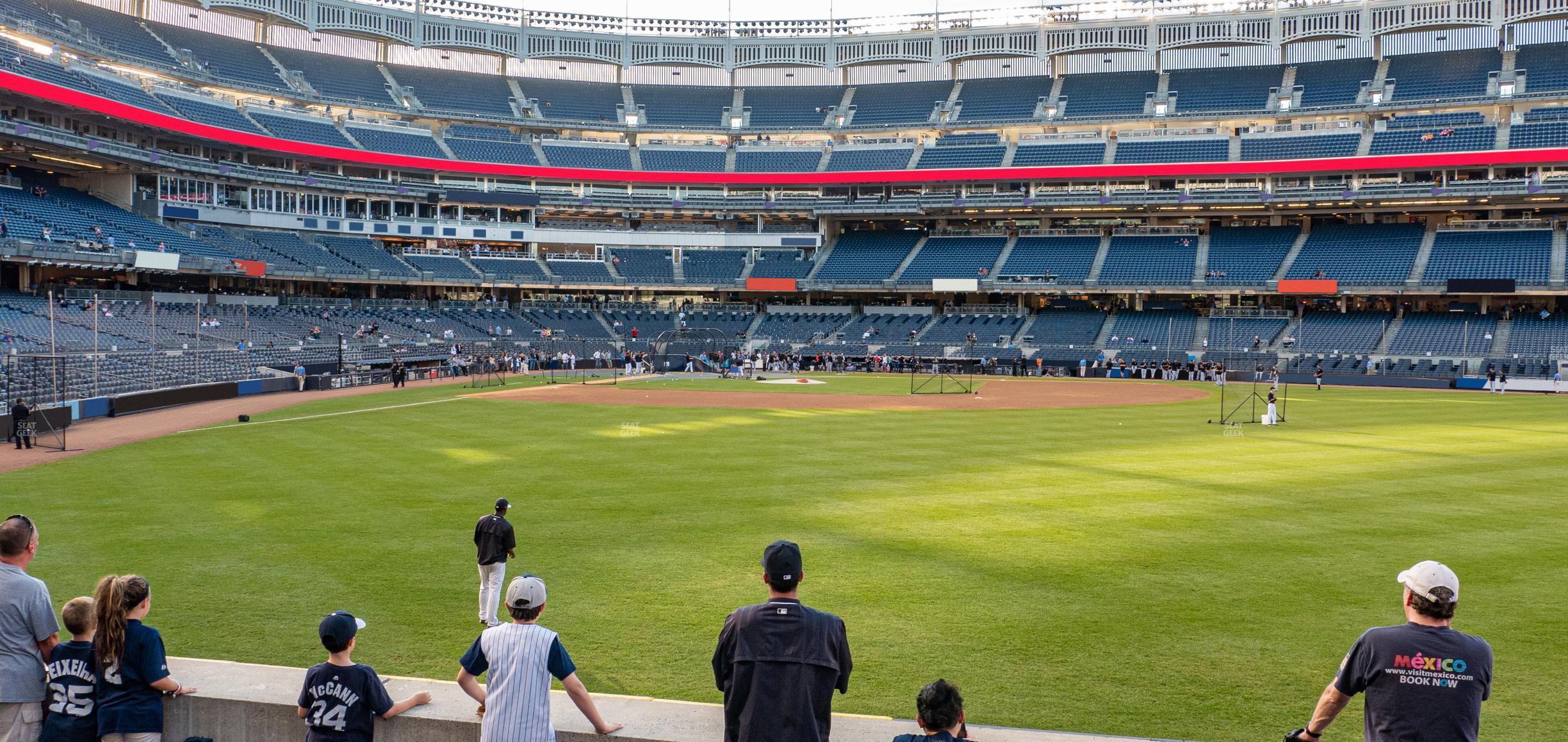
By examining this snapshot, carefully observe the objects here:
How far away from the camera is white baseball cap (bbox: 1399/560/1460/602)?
5027mm

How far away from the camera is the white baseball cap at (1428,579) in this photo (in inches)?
198

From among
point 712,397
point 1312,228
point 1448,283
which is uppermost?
point 1312,228

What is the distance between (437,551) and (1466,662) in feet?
42.9

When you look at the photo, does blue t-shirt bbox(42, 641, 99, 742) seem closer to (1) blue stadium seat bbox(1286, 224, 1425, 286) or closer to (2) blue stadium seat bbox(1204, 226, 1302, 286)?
(2) blue stadium seat bbox(1204, 226, 1302, 286)

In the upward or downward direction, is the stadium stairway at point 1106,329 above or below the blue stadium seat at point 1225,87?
below

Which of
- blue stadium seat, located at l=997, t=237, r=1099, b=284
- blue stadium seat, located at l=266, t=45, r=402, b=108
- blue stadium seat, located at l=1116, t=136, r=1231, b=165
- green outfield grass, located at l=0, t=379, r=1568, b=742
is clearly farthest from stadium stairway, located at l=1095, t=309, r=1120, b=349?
blue stadium seat, located at l=266, t=45, r=402, b=108

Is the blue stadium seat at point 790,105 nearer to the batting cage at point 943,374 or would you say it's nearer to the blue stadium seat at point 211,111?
the batting cage at point 943,374

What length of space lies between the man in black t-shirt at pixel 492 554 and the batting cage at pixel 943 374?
41010 millimetres

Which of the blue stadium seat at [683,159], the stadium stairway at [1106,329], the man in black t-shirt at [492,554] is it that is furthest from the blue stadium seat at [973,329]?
the man in black t-shirt at [492,554]

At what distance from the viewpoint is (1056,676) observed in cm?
938

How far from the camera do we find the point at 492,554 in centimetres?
1112

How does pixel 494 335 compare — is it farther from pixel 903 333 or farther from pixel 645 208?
pixel 903 333

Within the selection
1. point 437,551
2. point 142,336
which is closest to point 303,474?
point 437,551

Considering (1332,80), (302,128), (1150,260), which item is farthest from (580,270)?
(1332,80)
